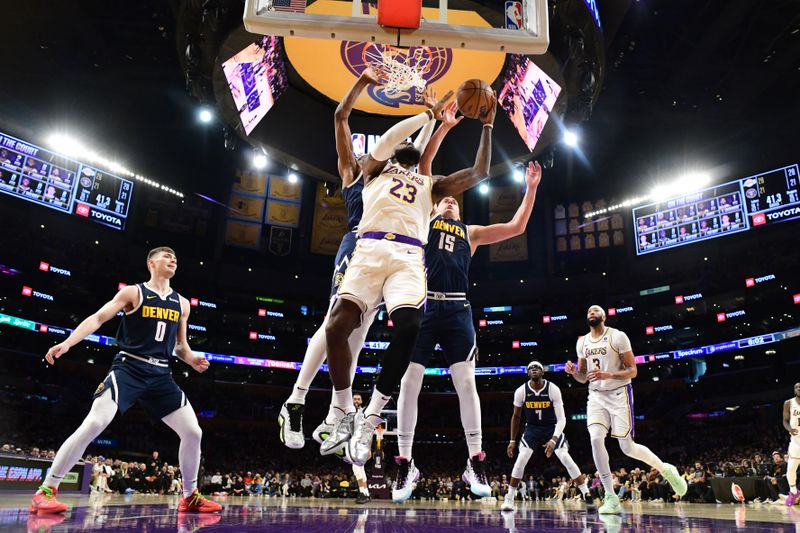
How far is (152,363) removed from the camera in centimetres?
555

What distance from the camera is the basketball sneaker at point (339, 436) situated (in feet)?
13.0

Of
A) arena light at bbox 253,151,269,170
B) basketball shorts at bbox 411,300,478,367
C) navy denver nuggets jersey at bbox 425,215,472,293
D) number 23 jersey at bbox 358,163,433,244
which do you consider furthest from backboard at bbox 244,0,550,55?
arena light at bbox 253,151,269,170

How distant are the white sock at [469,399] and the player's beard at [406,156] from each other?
205 cm

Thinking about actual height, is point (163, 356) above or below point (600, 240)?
below

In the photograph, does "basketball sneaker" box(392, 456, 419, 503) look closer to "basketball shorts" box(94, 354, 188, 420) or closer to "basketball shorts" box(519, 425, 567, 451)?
"basketball shorts" box(94, 354, 188, 420)

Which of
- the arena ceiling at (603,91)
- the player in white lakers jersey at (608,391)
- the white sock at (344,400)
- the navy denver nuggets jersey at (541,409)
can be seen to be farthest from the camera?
the arena ceiling at (603,91)

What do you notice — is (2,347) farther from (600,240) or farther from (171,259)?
(600,240)

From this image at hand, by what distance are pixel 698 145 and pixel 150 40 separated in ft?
87.1

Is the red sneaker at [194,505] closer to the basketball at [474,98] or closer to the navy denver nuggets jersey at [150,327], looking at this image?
the navy denver nuggets jersey at [150,327]

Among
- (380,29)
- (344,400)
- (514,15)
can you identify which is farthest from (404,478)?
(514,15)

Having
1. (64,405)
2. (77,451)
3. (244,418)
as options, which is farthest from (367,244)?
(244,418)

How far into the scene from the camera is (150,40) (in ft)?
67.6

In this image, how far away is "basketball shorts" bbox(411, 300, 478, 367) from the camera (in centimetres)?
569

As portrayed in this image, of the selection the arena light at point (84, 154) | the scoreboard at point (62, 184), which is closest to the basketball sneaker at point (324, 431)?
the scoreboard at point (62, 184)
